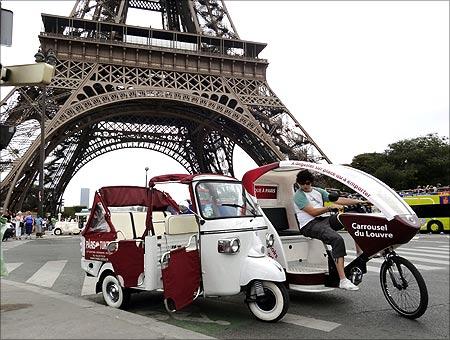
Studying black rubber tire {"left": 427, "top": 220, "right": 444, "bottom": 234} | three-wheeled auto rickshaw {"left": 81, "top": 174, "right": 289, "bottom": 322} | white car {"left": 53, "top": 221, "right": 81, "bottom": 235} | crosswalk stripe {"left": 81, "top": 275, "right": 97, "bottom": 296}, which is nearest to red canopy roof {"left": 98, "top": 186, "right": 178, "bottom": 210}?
three-wheeled auto rickshaw {"left": 81, "top": 174, "right": 289, "bottom": 322}

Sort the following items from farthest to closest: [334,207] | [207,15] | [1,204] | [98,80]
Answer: [207,15] < [98,80] < [1,204] < [334,207]

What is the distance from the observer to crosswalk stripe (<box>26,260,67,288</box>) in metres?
7.84

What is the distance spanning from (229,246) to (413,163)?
4337 centimetres

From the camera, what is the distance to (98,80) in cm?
2741

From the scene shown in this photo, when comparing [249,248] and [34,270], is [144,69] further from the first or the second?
[249,248]

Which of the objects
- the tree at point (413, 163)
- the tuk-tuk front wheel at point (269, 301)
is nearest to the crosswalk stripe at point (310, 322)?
the tuk-tuk front wheel at point (269, 301)

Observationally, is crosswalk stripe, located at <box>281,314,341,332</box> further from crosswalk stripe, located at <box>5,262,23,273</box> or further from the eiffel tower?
the eiffel tower

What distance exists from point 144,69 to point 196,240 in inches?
990

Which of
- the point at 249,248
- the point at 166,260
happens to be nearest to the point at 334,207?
the point at 249,248

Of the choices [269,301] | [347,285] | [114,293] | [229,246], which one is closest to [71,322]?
[114,293]

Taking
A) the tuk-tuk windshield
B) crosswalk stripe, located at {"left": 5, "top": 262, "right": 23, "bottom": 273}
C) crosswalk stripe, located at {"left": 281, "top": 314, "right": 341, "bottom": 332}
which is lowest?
crosswalk stripe, located at {"left": 281, "top": 314, "right": 341, "bottom": 332}

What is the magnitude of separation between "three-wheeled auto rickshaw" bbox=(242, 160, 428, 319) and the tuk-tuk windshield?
174mm

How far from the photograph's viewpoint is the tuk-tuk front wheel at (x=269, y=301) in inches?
191

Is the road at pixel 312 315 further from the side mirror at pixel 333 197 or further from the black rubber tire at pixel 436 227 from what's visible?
the black rubber tire at pixel 436 227
